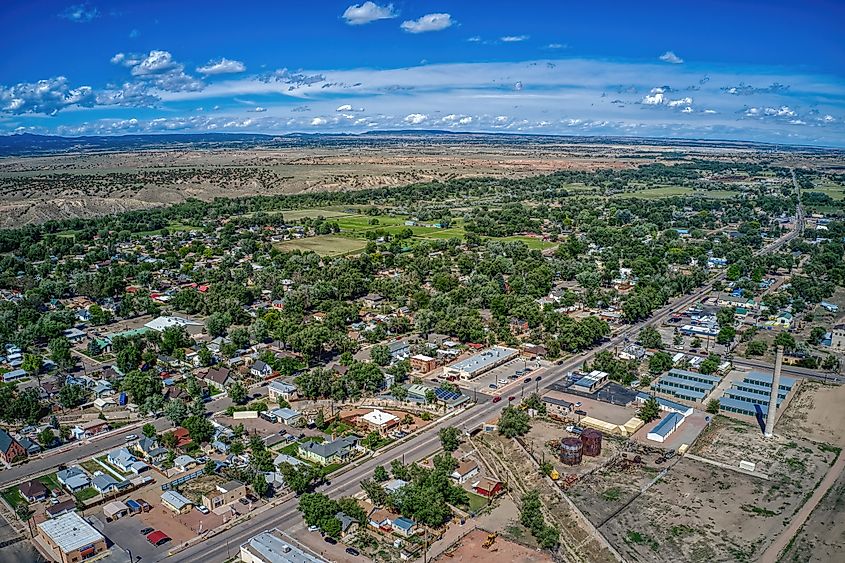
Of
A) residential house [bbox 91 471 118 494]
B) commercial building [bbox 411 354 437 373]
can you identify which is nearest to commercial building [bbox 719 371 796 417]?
commercial building [bbox 411 354 437 373]

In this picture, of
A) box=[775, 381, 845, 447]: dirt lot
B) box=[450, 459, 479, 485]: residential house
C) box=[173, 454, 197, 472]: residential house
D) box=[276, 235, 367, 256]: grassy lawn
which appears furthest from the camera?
box=[276, 235, 367, 256]: grassy lawn

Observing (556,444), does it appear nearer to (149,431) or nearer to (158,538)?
(158,538)

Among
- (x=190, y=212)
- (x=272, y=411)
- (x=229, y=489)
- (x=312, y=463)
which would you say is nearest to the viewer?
(x=229, y=489)

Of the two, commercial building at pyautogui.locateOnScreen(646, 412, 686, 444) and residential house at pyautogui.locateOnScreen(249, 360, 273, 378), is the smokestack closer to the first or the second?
commercial building at pyautogui.locateOnScreen(646, 412, 686, 444)

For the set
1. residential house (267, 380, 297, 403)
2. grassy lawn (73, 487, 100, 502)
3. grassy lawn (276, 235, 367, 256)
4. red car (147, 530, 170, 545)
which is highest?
grassy lawn (276, 235, 367, 256)

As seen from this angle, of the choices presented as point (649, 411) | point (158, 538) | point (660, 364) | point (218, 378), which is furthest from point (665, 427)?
point (218, 378)

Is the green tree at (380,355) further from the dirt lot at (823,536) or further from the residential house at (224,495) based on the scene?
the dirt lot at (823,536)

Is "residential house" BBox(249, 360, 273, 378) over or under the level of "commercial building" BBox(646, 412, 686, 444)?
over

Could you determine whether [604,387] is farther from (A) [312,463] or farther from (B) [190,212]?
(B) [190,212]

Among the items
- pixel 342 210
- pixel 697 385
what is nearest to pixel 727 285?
pixel 697 385
